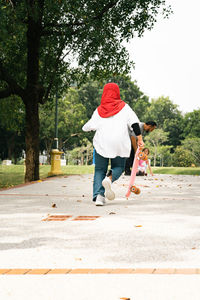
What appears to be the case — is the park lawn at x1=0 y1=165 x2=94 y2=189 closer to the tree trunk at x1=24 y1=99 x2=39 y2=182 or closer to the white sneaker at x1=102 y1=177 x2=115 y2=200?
the tree trunk at x1=24 y1=99 x2=39 y2=182

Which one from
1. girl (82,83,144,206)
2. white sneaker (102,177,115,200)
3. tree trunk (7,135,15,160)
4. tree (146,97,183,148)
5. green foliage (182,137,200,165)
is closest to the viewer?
white sneaker (102,177,115,200)

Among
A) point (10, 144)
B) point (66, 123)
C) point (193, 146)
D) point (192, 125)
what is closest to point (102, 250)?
point (10, 144)

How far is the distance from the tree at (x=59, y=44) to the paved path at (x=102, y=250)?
25.7 ft

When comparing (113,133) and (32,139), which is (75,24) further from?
(113,133)

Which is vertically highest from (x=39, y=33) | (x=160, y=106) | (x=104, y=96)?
(x=160, y=106)

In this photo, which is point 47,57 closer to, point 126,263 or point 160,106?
point 126,263

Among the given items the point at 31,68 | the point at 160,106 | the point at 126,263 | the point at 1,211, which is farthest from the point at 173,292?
the point at 160,106

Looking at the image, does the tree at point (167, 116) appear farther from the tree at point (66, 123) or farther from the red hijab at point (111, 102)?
the red hijab at point (111, 102)

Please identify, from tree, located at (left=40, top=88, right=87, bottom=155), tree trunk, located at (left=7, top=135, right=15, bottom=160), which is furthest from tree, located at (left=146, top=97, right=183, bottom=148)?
tree trunk, located at (left=7, top=135, right=15, bottom=160)

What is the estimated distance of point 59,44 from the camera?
1756 cm

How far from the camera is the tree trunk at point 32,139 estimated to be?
15984 millimetres

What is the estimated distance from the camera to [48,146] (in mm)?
59844

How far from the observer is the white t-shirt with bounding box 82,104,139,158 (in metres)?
7.76

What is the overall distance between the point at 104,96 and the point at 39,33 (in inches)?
351
